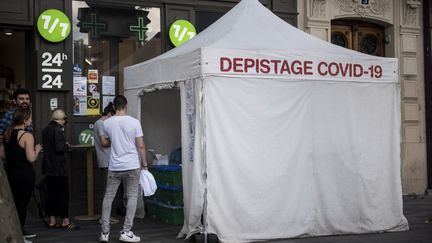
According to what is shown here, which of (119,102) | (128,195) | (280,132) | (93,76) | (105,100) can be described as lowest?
(128,195)

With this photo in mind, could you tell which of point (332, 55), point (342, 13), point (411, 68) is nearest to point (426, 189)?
point (411, 68)

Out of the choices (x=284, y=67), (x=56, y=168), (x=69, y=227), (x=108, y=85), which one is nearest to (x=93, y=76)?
(x=108, y=85)

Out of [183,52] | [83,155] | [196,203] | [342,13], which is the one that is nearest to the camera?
[196,203]

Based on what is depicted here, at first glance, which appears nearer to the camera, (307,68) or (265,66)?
(265,66)

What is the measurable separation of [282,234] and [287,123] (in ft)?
4.66

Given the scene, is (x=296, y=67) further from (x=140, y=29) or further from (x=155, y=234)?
(x=140, y=29)

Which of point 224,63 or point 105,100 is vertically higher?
point 224,63

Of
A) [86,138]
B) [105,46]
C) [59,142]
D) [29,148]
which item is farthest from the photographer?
[105,46]

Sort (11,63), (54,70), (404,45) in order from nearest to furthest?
1. (54,70)
2. (11,63)
3. (404,45)

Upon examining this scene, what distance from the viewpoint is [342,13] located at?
41.4ft

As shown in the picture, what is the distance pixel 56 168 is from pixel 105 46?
10.5 feet

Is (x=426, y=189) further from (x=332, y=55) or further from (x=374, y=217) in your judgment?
(x=332, y=55)

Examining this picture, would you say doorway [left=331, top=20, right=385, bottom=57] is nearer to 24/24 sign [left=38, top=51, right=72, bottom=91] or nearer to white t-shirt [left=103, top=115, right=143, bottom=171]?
24/24 sign [left=38, top=51, right=72, bottom=91]

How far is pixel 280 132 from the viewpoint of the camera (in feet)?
24.8
